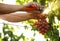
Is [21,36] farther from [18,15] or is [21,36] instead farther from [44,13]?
[44,13]

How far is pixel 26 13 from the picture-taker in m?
1.62

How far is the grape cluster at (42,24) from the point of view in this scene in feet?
5.35

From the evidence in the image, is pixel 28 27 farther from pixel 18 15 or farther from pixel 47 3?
pixel 47 3

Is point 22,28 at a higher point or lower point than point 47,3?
lower

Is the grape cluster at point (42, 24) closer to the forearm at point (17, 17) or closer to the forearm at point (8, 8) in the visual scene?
the forearm at point (17, 17)

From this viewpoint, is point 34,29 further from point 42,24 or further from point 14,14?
point 14,14

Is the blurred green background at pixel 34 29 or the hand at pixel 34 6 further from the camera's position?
the hand at pixel 34 6

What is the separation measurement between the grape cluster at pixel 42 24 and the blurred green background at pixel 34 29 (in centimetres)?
3

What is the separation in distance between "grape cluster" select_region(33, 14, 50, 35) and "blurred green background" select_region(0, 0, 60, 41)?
0.03 meters

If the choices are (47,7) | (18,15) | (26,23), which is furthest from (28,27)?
(47,7)

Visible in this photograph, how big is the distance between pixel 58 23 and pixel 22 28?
36cm

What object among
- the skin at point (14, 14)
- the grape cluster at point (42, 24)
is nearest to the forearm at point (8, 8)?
the skin at point (14, 14)

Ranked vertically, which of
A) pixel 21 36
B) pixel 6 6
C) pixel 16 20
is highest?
pixel 6 6

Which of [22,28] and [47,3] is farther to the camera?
[47,3]
